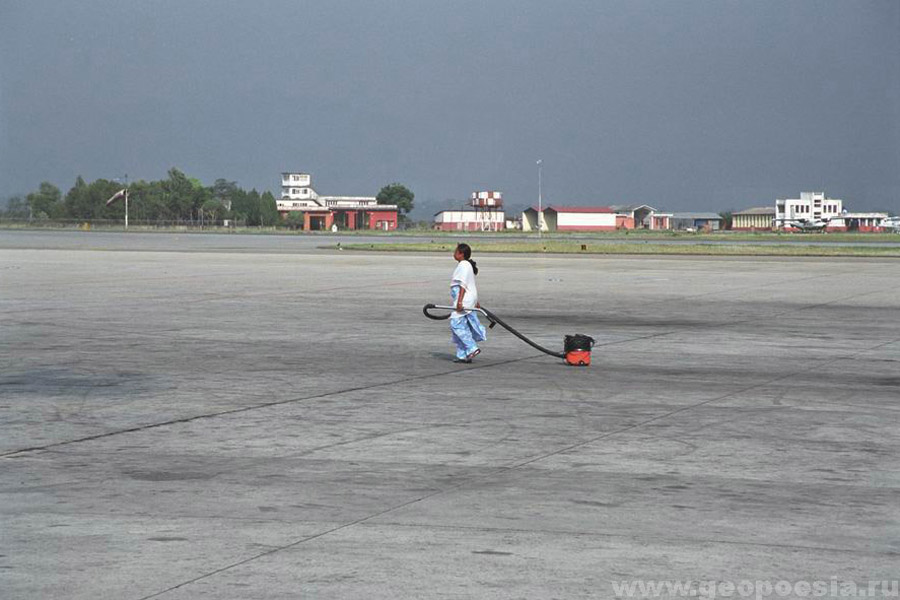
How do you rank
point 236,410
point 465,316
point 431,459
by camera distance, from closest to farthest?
1. point 431,459
2. point 236,410
3. point 465,316

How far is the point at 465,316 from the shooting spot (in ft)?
61.5

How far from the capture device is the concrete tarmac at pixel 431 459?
7227 mm

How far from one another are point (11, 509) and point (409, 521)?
300 cm

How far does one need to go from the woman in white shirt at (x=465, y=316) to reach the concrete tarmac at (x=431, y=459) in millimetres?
444

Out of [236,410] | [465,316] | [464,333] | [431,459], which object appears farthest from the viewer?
[465,316]

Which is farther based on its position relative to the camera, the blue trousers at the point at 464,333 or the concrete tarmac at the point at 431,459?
the blue trousers at the point at 464,333

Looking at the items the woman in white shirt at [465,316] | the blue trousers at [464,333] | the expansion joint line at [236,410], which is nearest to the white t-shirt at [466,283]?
the woman in white shirt at [465,316]

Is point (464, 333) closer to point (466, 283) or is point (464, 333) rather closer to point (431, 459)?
point (466, 283)

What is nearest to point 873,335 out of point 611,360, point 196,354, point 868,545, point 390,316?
point 611,360

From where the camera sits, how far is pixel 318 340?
2172 centimetres

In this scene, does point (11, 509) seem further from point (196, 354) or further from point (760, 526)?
point (196, 354)

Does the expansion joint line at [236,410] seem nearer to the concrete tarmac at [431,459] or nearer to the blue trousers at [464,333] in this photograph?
the concrete tarmac at [431,459]

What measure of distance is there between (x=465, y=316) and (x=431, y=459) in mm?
8201

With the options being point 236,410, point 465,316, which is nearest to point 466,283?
point 465,316
